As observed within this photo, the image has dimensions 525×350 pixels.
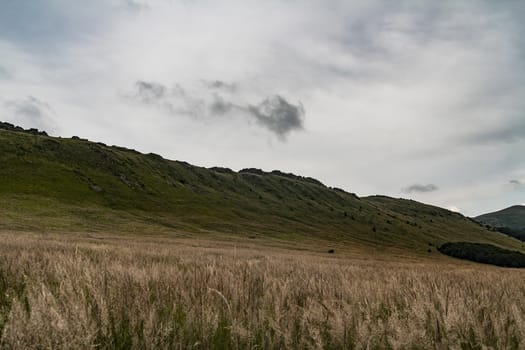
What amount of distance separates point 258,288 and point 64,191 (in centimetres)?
10325

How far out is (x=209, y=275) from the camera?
7.80m

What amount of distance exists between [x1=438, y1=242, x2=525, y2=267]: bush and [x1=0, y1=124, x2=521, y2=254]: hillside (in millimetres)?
7283

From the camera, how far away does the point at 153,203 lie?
112 meters

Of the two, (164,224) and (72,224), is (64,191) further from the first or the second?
(72,224)

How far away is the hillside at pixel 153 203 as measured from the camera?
267 feet

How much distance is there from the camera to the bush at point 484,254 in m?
124

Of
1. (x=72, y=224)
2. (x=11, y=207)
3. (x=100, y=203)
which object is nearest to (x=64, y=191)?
(x=100, y=203)

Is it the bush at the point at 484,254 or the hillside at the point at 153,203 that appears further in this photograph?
the bush at the point at 484,254

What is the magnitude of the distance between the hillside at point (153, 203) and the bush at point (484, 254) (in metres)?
7.28

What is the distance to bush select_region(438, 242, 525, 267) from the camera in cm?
12364

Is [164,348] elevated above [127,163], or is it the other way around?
[127,163]

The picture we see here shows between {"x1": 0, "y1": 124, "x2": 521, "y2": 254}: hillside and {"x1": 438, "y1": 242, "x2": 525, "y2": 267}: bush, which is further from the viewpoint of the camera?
{"x1": 438, "y1": 242, "x2": 525, "y2": 267}: bush

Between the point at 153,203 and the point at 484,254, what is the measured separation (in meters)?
98.6

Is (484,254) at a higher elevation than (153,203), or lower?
lower
